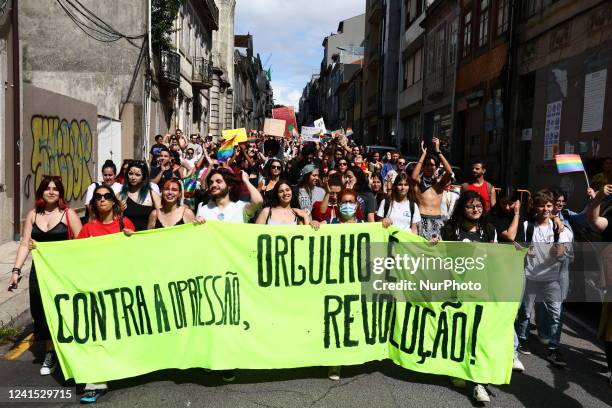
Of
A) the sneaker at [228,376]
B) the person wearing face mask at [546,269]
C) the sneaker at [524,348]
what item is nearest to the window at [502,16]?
the person wearing face mask at [546,269]

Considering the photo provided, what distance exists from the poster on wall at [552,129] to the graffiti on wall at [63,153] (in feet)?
36.6

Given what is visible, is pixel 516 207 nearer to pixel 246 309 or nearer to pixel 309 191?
pixel 246 309

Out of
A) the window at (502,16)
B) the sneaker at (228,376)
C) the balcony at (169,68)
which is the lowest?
the sneaker at (228,376)

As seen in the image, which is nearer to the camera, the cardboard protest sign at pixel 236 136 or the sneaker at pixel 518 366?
the sneaker at pixel 518 366

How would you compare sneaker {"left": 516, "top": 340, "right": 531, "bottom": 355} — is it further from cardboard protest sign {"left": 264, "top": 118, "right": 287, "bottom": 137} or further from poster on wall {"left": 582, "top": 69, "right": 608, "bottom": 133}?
cardboard protest sign {"left": 264, "top": 118, "right": 287, "bottom": 137}

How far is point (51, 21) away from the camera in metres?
16.9

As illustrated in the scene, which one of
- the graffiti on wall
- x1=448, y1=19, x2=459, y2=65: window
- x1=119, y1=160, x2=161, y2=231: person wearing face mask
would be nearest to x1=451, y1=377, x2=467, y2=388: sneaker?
x1=119, y1=160, x2=161, y2=231: person wearing face mask

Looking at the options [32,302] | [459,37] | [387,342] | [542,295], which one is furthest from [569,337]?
[459,37]

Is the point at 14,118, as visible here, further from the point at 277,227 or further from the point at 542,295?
the point at 542,295

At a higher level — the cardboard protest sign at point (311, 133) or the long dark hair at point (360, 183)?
the cardboard protest sign at point (311, 133)

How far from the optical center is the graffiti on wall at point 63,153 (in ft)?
34.9

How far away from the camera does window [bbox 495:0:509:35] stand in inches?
741

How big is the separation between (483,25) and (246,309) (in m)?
19.4

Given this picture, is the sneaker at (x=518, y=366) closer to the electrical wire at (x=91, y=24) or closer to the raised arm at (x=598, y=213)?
the raised arm at (x=598, y=213)
